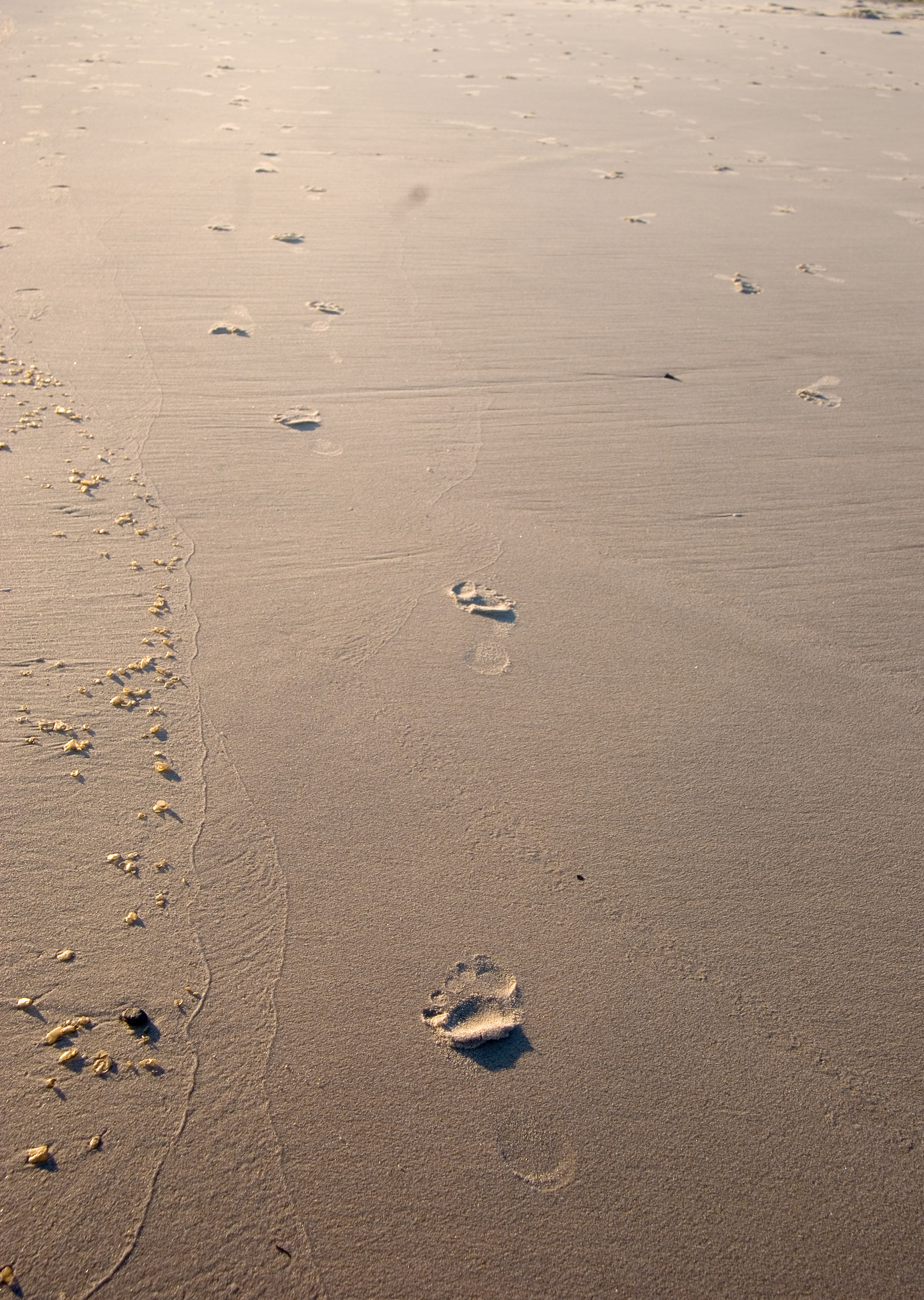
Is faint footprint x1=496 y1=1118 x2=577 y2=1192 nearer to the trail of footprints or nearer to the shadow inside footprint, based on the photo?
the shadow inside footprint

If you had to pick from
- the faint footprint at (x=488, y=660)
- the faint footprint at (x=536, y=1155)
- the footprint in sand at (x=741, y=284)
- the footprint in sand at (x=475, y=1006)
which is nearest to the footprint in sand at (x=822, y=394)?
the footprint in sand at (x=741, y=284)

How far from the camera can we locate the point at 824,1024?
5.98 ft

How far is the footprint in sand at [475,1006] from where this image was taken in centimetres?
175

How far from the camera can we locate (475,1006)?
1.80 meters

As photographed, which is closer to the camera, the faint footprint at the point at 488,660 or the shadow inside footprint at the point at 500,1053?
the shadow inside footprint at the point at 500,1053

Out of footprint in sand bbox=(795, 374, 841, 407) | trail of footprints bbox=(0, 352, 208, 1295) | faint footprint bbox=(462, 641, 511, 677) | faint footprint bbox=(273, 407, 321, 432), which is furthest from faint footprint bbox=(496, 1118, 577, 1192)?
footprint in sand bbox=(795, 374, 841, 407)

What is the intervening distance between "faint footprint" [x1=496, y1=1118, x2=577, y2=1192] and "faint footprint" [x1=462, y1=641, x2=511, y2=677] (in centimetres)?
122

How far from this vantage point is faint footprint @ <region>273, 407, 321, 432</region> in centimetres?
371

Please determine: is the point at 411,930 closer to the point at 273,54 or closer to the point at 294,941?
the point at 294,941

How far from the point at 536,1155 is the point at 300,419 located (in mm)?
2870

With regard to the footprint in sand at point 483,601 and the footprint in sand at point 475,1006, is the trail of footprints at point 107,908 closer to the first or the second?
the footprint in sand at point 475,1006

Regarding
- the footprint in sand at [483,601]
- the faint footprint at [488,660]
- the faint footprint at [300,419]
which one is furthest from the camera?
the faint footprint at [300,419]

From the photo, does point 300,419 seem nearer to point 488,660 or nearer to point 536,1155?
point 488,660

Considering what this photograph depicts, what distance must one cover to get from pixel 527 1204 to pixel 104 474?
105 inches
